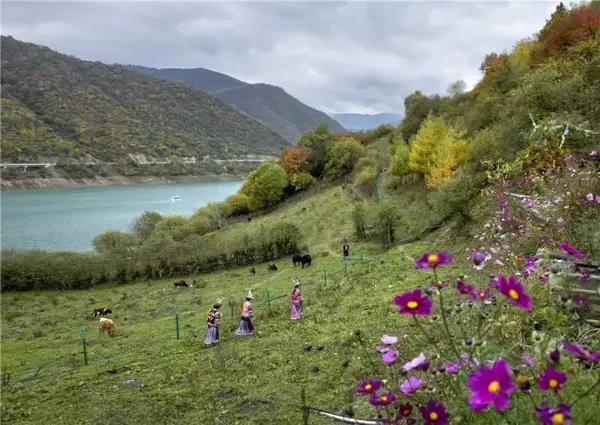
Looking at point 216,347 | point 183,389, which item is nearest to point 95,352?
point 216,347

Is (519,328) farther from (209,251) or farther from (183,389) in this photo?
(209,251)

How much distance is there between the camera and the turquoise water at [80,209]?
219 ft

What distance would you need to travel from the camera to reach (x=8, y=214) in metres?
86.6

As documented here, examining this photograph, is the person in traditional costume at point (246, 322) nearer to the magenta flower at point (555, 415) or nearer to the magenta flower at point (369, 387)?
the magenta flower at point (369, 387)

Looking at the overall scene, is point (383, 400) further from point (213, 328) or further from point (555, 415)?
point (213, 328)

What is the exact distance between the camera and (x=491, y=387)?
2473mm

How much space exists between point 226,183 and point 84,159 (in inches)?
1692

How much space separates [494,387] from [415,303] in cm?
64

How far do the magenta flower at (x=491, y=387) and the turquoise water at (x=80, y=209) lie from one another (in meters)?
63.8

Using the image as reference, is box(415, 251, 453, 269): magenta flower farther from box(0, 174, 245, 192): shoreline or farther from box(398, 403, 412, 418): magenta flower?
box(0, 174, 245, 192): shoreline

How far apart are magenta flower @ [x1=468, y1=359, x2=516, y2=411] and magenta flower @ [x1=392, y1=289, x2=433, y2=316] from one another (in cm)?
→ 47

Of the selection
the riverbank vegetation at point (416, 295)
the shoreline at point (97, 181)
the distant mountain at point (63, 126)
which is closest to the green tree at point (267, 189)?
the riverbank vegetation at point (416, 295)

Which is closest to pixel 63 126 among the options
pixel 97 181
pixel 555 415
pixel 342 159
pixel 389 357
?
pixel 97 181

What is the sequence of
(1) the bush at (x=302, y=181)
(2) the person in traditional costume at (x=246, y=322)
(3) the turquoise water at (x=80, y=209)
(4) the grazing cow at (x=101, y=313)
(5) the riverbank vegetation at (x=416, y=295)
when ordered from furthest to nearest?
1. (1) the bush at (x=302, y=181)
2. (3) the turquoise water at (x=80, y=209)
3. (4) the grazing cow at (x=101, y=313)
4. (2) the person in traditional costume at (x=246, y=322)
5. (5) the riverbank vegetation at (x=416, y=295)
